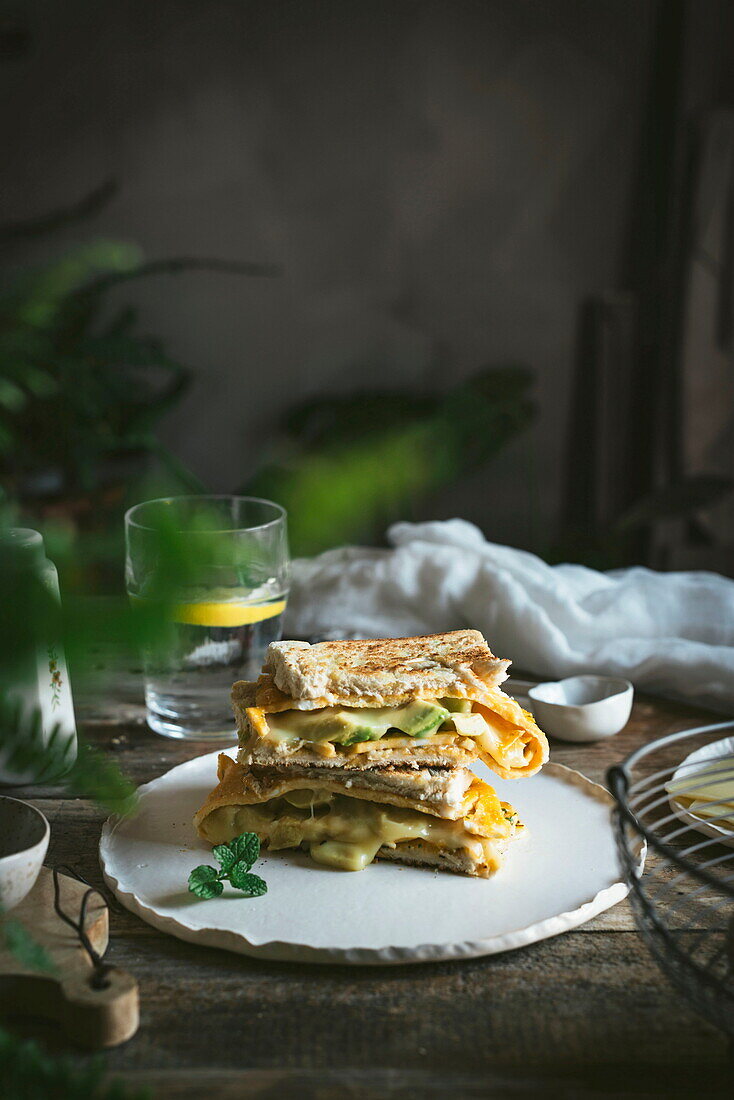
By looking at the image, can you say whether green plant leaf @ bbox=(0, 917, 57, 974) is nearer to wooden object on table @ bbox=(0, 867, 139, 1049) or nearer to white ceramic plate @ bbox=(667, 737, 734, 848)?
wooden object on table @ bbox=(0, 867, 139, 1049)

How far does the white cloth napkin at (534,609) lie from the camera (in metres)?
1.69

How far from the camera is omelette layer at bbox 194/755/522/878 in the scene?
118 centimetres

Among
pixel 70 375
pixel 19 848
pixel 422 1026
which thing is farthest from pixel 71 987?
pixel 70 375

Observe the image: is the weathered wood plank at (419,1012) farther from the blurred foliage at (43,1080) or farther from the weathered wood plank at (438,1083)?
the blurred foliage at (43,1080)

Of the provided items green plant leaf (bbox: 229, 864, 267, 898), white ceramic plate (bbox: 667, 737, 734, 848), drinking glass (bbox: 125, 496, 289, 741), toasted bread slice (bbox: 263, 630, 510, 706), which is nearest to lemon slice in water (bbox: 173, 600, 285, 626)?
drinking glass (bbox: 125, 496, 289, 741)

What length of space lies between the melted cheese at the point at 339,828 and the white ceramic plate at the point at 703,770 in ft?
0.69

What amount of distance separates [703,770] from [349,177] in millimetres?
2561

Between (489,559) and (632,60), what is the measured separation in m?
2.12

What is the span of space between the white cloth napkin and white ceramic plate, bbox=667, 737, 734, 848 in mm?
170

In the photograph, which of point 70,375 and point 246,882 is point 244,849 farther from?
point 70,375

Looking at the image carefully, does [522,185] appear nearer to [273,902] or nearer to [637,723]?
[637,723]

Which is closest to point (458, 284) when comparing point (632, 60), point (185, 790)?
point (632, 60)

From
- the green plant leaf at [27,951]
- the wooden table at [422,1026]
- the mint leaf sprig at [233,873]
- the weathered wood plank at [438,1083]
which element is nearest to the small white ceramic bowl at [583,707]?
the wooden table at [422,1026]

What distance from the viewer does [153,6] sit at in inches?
131
